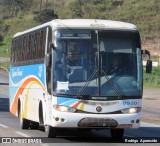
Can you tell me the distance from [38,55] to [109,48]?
9.33 ft

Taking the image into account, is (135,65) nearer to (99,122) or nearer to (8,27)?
(99,122)

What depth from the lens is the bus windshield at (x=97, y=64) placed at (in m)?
16.2

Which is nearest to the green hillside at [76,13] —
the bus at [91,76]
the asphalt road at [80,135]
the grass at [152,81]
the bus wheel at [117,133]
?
the grass at [152,81]

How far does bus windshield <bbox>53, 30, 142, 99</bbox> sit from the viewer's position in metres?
16.2

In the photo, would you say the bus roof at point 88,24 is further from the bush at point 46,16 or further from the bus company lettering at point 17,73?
the bush at point 46,16

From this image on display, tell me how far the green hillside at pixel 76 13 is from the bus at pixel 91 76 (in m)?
61.4

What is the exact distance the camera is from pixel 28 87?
19.9m

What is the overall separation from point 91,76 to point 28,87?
411cm

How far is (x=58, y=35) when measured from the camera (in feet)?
54.4

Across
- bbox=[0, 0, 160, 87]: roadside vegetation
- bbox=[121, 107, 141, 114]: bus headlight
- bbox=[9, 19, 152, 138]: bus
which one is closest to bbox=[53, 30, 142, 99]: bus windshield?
bbox=[9, 19, 152, 138]: bus

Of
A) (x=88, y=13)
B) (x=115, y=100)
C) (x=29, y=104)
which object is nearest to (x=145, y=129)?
(x=29, y=104)

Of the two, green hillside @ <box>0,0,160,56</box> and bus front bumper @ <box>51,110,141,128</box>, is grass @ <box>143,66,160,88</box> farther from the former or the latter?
bus front bumper @ <box>51,110,141,128</box>

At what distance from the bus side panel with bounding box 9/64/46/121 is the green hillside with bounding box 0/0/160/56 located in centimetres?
5614

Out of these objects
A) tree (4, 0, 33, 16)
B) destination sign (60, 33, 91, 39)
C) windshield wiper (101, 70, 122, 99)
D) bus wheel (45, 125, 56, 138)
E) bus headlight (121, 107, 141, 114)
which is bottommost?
bus wheel (45, 125, 56, 138)
